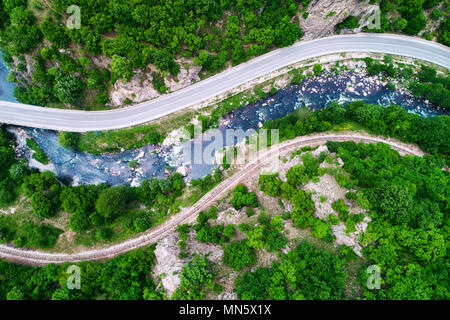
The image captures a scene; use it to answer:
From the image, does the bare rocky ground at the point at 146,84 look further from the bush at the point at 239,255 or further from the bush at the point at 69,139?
the bush at the point at 239,255

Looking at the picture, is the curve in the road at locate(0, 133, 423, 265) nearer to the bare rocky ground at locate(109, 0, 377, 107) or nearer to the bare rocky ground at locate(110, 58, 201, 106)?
the bare rocky ground at locate(110, 58, 201, 106)

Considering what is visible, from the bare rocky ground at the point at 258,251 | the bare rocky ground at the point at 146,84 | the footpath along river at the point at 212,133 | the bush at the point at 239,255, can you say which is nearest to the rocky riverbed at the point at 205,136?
the footpath along river at the point at 212,133

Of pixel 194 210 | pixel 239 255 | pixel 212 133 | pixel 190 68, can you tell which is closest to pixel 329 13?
pixel 190 68

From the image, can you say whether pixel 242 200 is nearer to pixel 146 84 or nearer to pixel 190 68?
pixel 190 68

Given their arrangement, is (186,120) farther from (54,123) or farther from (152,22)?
(54,123)

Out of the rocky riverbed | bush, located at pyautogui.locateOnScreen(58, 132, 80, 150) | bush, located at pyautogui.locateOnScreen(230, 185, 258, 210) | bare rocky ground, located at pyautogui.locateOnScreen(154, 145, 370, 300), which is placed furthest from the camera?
the rocky riverbed

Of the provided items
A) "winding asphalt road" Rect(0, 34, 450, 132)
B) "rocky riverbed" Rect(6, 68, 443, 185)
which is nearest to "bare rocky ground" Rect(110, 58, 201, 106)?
"winding asphalt road" Rect(0, 34, 450, 132)

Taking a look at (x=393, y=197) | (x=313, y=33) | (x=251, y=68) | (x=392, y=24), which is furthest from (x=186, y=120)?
(x=392, y=24)
